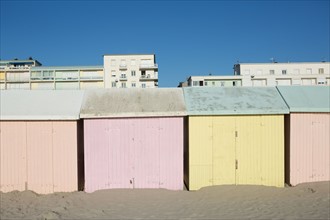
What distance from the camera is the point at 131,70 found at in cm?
8581

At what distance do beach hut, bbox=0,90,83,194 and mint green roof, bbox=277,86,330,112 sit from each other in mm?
6722

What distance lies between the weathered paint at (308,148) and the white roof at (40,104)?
6696 millimetres

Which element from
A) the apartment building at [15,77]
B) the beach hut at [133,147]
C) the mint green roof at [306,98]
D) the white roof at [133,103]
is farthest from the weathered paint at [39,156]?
the apartment building at [15,77]

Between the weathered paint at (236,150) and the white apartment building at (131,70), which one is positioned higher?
the white apartment building at (131,70)

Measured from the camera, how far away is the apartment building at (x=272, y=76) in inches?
3083

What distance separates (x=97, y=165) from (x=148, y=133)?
1811mm

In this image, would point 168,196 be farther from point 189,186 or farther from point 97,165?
point 97,165

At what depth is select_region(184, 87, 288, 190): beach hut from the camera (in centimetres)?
848

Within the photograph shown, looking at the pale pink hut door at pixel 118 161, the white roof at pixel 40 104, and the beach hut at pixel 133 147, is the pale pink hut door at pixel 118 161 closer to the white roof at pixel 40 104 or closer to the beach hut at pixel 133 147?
the beach hut at pixel 133 147

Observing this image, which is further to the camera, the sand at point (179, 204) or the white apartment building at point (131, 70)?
the white apartment building at point (131, 70)

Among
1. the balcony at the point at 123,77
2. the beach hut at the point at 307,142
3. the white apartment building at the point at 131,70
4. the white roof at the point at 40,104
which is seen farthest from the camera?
the balcony at the point at 123,77

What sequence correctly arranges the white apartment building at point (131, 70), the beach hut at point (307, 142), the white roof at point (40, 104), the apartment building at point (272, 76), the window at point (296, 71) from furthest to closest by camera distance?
1. the white apartment building at point (131, 70)
2. the window at point (296, 71)
3. the apartment building at point (272, 76)
4. the beach hut at point (307, 142)
5. the white roof at point (40, 104)

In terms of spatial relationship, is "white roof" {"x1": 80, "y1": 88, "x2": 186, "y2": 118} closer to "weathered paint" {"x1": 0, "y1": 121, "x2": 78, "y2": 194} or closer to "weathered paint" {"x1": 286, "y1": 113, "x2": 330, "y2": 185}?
"weathered paint" {"x1": 0, "y1": 121, "x2": 78, "y2": 194}

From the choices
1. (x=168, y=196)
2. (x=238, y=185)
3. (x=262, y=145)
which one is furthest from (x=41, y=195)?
(x=262, y=145)
